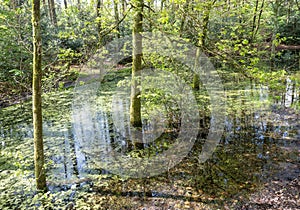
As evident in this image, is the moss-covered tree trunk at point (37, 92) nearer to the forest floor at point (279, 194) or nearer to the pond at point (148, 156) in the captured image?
the pond at point (148, 156)

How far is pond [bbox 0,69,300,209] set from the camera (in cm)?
361

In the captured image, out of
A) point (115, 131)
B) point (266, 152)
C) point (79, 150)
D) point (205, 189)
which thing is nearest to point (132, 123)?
point (115, 131)

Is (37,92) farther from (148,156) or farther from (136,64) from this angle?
(148,156)

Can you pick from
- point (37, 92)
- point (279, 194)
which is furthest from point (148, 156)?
point (37, 92)

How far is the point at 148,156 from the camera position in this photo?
16.1 feet

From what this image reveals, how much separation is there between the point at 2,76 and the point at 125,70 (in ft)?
23.6

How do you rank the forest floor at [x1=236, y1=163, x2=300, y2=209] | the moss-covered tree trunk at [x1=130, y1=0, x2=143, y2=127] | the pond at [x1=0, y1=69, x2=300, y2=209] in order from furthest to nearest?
the moss-covered tree trunk at [x1=130, y1=0, x2=143, y2=127]
the pond at [x1=0, y1=69, x2=300, y2=209]
the forest floor at [x1=236, y1=163, x2=300, y2=209]

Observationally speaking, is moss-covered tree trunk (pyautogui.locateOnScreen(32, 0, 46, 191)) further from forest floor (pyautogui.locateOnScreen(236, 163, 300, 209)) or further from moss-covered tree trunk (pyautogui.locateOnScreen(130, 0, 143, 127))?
forest floor (pyautogui.locateOnScreen(236, 163, 300, 209))

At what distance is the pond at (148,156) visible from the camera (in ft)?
11.8


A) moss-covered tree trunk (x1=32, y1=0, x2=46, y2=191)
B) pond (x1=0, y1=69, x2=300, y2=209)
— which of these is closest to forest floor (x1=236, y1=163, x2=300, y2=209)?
pond (x1=0, y1=69, x2=300, y2=209)

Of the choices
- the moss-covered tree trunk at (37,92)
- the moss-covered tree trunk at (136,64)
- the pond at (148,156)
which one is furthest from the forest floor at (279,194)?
the moss-covered tree trunk at (37,92)

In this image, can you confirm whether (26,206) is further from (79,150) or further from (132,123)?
(132,123)

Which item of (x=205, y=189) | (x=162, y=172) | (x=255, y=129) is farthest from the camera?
(x=255, y=129)

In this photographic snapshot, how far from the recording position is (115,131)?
6223mm
